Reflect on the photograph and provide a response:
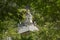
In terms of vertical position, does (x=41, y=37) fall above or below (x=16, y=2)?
below

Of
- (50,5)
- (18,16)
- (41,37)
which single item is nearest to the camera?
(18,16)

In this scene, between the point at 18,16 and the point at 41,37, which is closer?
the point at 18,16

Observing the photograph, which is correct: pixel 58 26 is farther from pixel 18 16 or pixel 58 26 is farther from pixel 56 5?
pixel 18 16

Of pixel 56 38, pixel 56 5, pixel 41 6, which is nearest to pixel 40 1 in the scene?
pixel 41 6

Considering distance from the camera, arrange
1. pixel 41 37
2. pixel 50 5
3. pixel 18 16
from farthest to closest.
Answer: pixel 41 37 < pixel 50 5 < pixel 18 16

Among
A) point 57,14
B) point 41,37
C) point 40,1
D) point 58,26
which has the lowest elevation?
point 41,37

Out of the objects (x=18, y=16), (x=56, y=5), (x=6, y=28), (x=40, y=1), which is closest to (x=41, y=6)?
(x=40, y=1)
